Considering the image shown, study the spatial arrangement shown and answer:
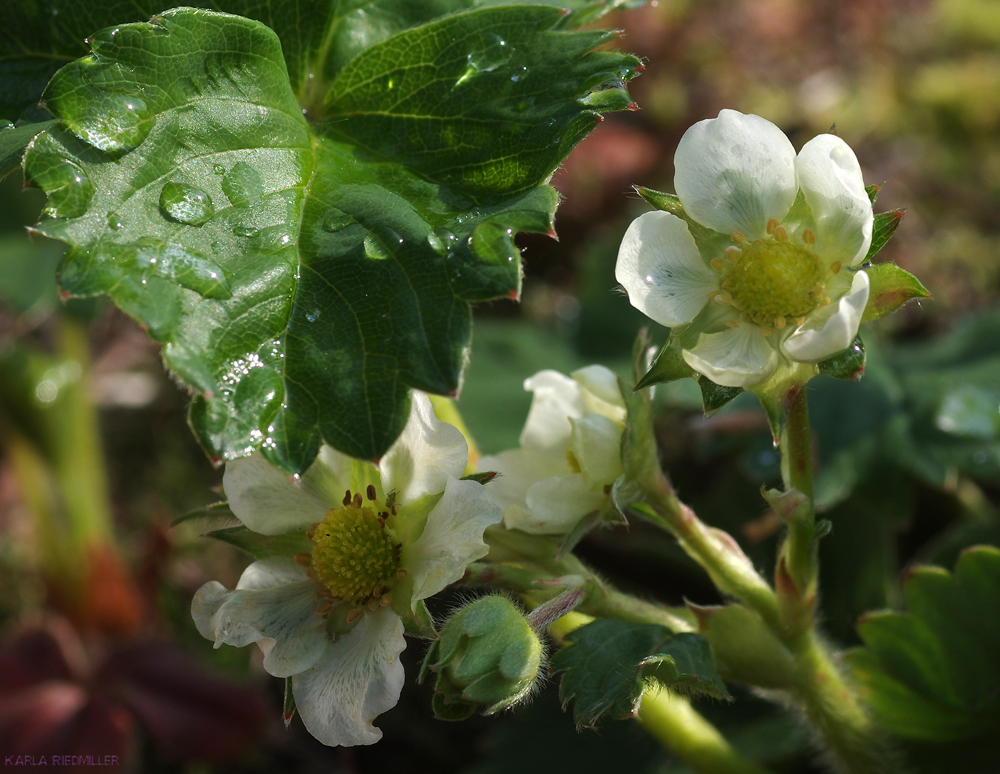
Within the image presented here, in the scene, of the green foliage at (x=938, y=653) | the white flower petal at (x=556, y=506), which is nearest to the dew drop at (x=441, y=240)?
the white flower petal at (x=556, y=506)

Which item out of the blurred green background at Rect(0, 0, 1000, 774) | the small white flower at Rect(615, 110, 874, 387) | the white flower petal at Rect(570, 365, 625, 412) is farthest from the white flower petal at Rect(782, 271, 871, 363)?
the white flower petal at Rect(570, 365, 625, 412)

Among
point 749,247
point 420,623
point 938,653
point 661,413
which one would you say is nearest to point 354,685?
point 420,623

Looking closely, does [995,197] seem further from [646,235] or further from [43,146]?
[43,146]

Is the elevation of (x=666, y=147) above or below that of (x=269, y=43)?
below

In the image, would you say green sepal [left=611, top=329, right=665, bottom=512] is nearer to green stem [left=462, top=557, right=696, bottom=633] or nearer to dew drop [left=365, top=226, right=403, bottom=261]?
green stem [left=462, top=557, right=696, bottom=633]

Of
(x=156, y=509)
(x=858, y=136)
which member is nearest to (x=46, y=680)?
(x=156, y=509)

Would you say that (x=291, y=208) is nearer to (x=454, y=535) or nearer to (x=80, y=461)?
(x=454, y=535)
